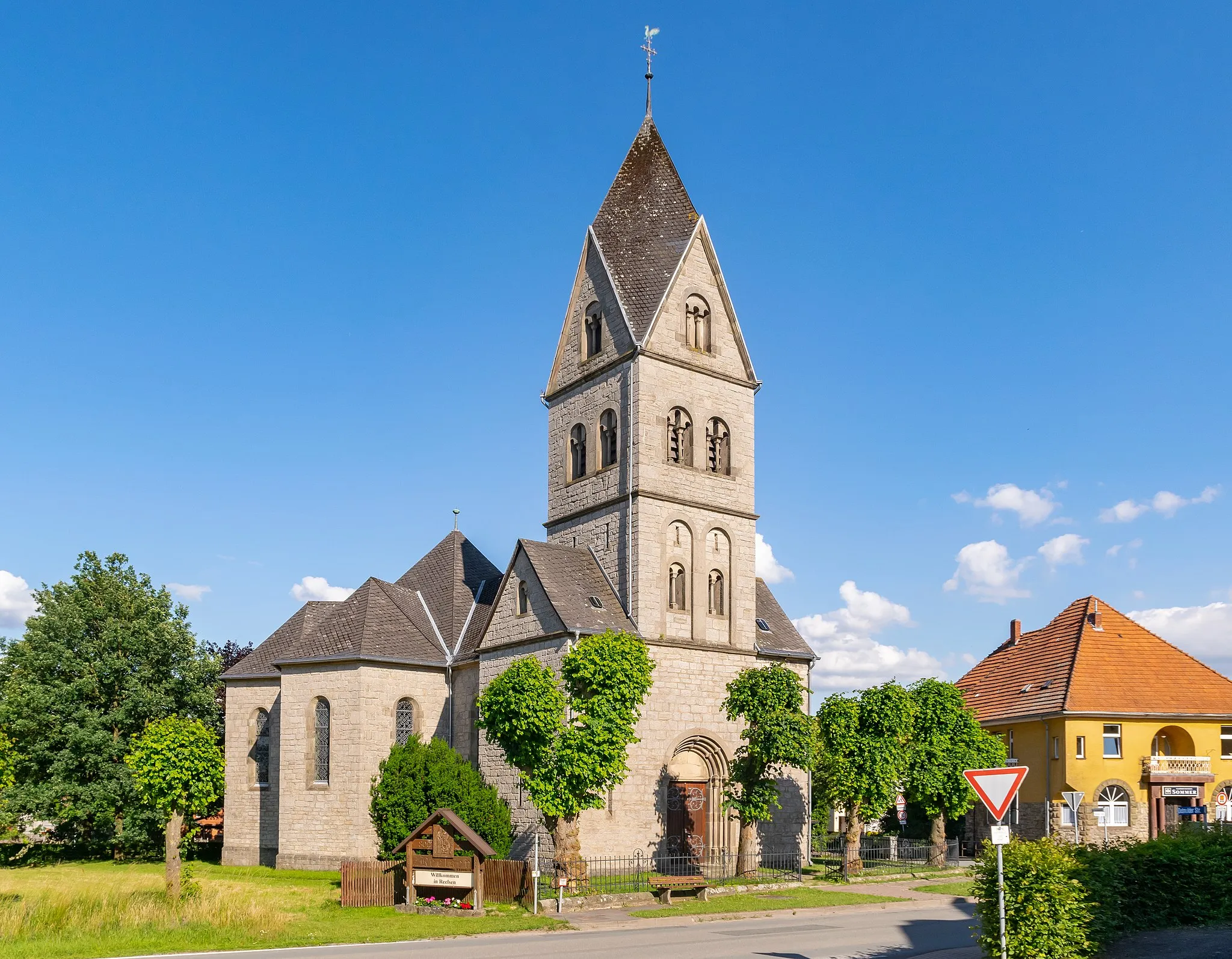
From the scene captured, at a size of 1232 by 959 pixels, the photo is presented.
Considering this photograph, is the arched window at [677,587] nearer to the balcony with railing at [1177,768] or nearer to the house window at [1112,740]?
the house window at [1112,740]

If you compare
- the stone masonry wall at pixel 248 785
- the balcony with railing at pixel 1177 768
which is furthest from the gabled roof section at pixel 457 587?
the balcony with railing at pixel 1177 768

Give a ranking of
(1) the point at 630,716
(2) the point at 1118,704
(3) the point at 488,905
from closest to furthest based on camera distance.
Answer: (3) the point at 488,905
(1) the point at 630,716
(2) the point at 1118,704

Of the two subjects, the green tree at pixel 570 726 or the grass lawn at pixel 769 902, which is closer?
the grass lawn at pixel 769 902

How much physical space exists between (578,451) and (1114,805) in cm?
2405

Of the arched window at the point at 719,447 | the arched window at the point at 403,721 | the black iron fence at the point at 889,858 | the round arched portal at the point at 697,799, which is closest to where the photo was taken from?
the round arched portal at the point at 697,799

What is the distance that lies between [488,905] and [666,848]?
8.13m

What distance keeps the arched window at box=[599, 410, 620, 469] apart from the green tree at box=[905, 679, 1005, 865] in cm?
1270

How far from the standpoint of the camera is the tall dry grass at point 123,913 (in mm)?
20797

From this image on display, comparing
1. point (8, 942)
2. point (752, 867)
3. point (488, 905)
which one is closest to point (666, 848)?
point (752, 867)

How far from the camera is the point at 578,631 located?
104ft

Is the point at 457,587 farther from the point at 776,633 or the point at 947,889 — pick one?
the point at 947,889

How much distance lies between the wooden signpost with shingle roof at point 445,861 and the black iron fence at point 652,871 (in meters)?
2.01

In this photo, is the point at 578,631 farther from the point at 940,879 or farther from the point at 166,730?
the point at 940,879

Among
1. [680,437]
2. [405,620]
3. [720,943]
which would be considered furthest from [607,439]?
[720,943]
